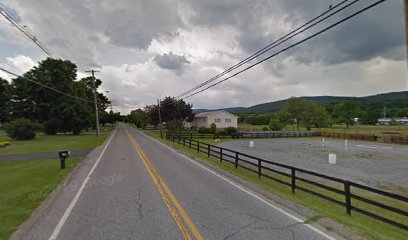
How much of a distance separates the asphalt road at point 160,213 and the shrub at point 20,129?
33.2 metres

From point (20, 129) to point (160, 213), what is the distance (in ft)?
130

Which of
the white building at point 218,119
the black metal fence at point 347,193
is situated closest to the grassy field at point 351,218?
the black metal fence at point 347,193

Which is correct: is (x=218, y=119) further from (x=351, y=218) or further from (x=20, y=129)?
(x=351, y=218)

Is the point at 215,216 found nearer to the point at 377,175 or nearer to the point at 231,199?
the point at 231,199

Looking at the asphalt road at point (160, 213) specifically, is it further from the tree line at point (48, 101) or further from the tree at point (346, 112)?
the tree at point (346, 112)

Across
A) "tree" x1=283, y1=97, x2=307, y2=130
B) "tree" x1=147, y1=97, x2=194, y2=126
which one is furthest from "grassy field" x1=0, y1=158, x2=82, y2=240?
"tree" x1=283, y1=97, x2=307, y2=130

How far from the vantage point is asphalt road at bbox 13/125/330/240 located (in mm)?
5348

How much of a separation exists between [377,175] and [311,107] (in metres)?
64.8

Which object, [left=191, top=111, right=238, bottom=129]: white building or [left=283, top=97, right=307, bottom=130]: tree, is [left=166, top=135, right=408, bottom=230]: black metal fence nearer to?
[left=191, top=111, right=238, bottom=129]: white building

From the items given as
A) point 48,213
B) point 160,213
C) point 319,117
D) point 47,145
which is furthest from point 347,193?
point 319,117

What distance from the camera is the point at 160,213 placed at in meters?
6.50

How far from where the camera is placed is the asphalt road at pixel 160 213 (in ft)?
17.5

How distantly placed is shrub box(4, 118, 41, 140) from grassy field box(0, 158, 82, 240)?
24754 mm

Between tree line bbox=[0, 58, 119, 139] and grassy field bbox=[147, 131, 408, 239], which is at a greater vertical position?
tree line bbox=[0, 58, 119, 139]
